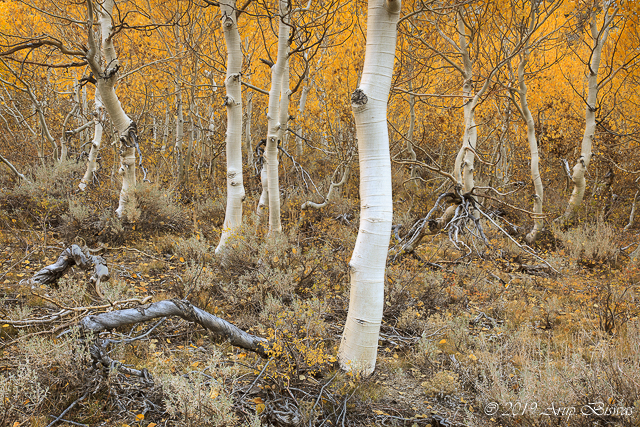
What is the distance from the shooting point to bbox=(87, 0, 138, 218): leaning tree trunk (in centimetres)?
523

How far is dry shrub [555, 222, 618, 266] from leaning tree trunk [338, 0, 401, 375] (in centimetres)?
514

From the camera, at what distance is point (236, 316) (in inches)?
152

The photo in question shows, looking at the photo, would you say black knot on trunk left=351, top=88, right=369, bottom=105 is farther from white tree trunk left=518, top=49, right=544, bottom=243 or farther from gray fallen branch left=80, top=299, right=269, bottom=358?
white tree trunk left=518, top=49, right=544, bottom=243

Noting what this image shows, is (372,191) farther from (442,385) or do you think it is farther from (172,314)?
(172,314)

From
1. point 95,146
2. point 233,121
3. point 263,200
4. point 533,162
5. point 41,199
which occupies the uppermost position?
point 233,121

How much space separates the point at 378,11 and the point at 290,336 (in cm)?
248

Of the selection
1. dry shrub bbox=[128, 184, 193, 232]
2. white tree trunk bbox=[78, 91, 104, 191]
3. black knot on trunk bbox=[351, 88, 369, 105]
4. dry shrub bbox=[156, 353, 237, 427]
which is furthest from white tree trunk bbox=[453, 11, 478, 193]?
white tree trunk bbox=[78, 91, 104, 191]

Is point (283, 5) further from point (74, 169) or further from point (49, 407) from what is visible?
point (74, 169)

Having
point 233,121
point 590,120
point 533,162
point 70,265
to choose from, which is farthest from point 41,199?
point 590,120

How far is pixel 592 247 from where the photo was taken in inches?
249

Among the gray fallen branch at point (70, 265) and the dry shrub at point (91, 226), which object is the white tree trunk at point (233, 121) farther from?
the dry shrub at point (91, 226)

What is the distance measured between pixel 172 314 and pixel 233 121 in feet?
12.1

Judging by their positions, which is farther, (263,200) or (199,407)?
(263,200)

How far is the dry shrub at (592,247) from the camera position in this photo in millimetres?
6234
